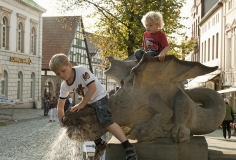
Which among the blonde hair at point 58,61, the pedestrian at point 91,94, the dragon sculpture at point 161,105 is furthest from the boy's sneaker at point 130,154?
the blonde hair at point 58,61

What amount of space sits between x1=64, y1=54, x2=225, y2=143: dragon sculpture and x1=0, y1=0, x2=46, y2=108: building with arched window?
3341cm

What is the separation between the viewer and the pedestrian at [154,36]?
5.68 meters

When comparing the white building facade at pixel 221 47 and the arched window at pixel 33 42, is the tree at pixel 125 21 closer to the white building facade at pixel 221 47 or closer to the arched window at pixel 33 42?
the white building facade at pixel 221 47

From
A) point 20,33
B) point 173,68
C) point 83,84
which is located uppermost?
point 20,33

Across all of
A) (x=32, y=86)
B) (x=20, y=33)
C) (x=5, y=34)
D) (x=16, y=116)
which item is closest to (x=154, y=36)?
(x=16, y=116)

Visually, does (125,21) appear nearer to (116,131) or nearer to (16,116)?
(16,116)

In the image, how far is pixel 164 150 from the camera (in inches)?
205

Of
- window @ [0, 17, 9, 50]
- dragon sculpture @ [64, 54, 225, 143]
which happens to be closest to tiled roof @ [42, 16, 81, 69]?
window @ [0, 17, 9, 50]

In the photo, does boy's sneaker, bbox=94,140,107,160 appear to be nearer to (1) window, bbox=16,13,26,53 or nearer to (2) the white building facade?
(2) the white building facade

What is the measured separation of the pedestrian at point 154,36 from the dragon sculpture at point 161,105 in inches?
13.4

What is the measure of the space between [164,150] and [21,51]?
127 feet

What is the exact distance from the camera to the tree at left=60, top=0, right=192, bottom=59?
25158 millimetres

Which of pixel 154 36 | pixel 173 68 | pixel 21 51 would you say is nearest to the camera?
pixel 173 68

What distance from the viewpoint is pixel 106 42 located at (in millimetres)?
28578
